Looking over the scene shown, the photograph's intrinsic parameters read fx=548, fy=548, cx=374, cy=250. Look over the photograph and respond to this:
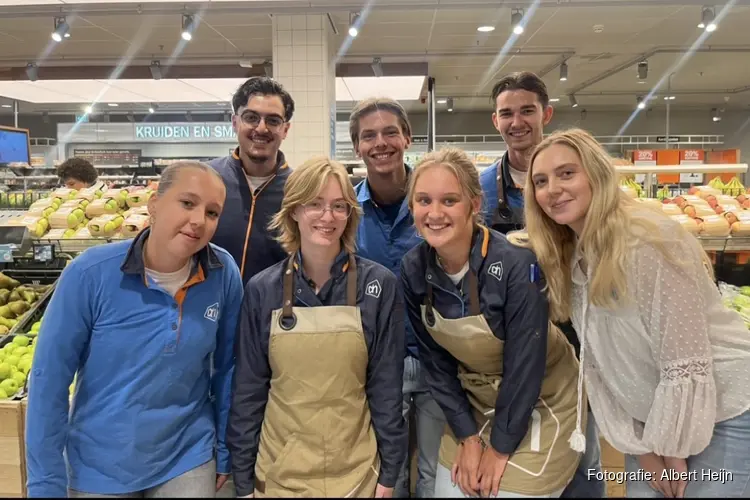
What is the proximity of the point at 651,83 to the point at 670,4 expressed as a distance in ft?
20.6

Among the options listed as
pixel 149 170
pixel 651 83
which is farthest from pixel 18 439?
pixel 651 83

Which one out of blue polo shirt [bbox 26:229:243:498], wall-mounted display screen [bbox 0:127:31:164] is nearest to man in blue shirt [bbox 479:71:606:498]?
blue polo shirt [bbox 26:229:243:498]

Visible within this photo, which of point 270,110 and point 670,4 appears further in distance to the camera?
point 670,4

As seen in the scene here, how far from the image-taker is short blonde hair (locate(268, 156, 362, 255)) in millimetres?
1872

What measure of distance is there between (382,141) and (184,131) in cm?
1196

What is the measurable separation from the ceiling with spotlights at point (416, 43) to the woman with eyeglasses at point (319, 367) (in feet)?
15.9

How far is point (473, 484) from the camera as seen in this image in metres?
1.85

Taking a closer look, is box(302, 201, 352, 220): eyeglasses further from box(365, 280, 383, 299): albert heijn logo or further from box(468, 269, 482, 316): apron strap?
box(468, 269, 482, 316): apron strap

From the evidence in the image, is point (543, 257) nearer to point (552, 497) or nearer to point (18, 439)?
point (552, 497)

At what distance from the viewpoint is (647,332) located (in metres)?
1.71

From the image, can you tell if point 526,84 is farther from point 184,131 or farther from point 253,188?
point 184,131

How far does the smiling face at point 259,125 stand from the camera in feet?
8.29

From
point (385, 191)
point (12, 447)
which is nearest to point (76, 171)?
point (12, 447)

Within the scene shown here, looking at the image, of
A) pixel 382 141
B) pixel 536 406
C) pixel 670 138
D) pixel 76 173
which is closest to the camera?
pixel 536 406
